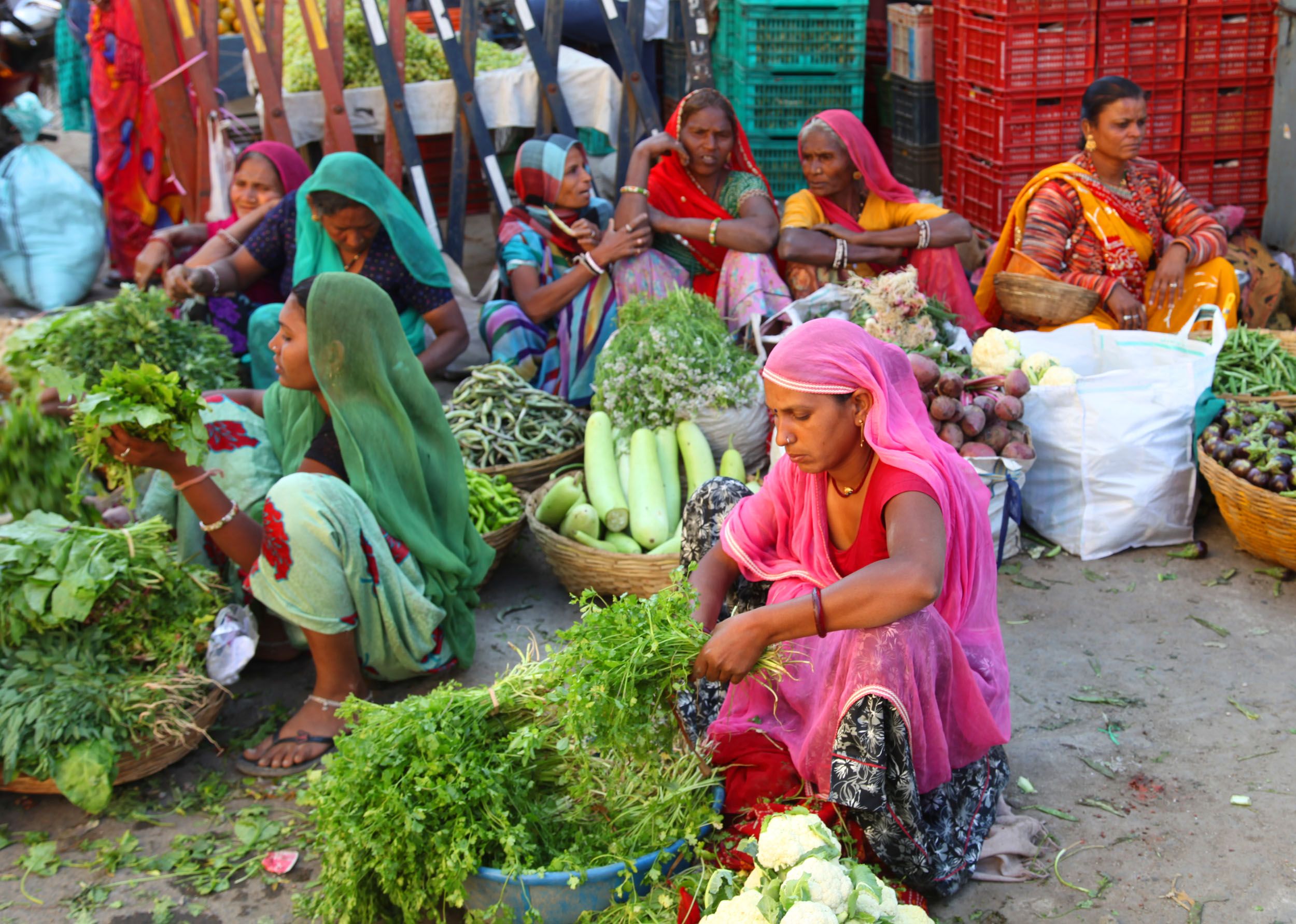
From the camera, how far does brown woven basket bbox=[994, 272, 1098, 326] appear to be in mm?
4840

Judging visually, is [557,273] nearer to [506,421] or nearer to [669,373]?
[506,421]

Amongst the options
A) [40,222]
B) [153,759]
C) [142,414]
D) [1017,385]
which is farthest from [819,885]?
[40,222]

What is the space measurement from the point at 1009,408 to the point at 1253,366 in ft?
3.98

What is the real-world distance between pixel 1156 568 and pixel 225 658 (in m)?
3.10

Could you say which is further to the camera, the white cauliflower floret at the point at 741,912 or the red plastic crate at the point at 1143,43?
the red plastic crate at the point at 1143,43

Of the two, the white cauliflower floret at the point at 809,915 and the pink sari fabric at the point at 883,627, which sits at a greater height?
the pink sari fabric at the point at 883,627

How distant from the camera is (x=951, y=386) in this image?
408 cm

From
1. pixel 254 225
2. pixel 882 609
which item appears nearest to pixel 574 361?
pixel 254 225

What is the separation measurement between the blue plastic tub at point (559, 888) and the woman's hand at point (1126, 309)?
3.36 meters

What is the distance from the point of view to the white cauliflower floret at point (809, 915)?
6.25ft

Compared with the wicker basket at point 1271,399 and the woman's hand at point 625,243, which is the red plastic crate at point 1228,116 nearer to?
the wicker basket at point 1271,399

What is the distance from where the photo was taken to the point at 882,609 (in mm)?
2297

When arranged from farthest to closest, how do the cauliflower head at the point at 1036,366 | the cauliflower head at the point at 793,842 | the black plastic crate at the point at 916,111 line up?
the black plastic crate at the point at 916,111, the cauliflower head at the point at 1036,366, the cauliflower head at the point at 793,842

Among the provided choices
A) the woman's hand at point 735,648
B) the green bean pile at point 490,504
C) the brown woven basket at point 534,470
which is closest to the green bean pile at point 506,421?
the brown woven basket at point 534,470
